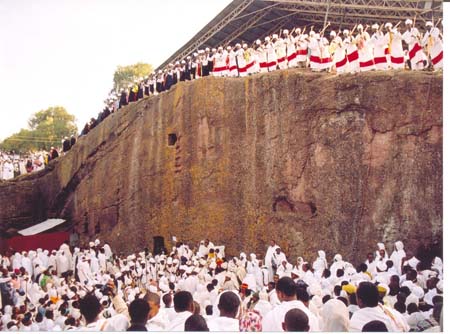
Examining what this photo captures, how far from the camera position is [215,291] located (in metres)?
10.5

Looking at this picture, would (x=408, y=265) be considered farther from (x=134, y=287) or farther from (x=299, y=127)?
(x=134, y=287)

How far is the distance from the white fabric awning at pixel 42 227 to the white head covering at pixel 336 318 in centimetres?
1344

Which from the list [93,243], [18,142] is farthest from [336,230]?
[18,142]

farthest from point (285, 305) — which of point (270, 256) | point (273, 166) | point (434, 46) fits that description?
point (434, 46)

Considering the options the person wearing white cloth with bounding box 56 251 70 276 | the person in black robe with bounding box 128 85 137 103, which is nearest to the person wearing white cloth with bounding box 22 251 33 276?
the person wearing white cloth with bounding box 56 251 70 276

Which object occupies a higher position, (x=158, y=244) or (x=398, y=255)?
(x=398, y=255)

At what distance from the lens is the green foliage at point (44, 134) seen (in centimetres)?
2480

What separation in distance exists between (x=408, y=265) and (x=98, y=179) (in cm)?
1044

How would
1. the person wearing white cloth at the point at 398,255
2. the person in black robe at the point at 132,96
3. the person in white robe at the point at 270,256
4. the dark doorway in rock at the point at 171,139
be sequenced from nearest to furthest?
the person wearing white cloth at the point at 398,255, the person in white robe at the point at 270,256, the dark doorway in rock at the point at 171,139, the person in black robe at the point at 132,96

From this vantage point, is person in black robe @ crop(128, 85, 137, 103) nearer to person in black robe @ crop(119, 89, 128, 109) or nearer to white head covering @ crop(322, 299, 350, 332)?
person in black robe @ crop(119, 89, 128, 109)

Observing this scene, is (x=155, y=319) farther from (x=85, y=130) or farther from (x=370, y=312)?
(x=85, y=130)

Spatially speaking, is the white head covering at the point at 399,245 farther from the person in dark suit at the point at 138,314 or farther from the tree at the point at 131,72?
the tree at the point at 131,72

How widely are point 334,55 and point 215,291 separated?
264 inches

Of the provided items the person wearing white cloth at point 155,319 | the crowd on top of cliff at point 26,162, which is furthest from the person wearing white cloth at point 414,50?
the crowd on top of cliff at point 26,162
